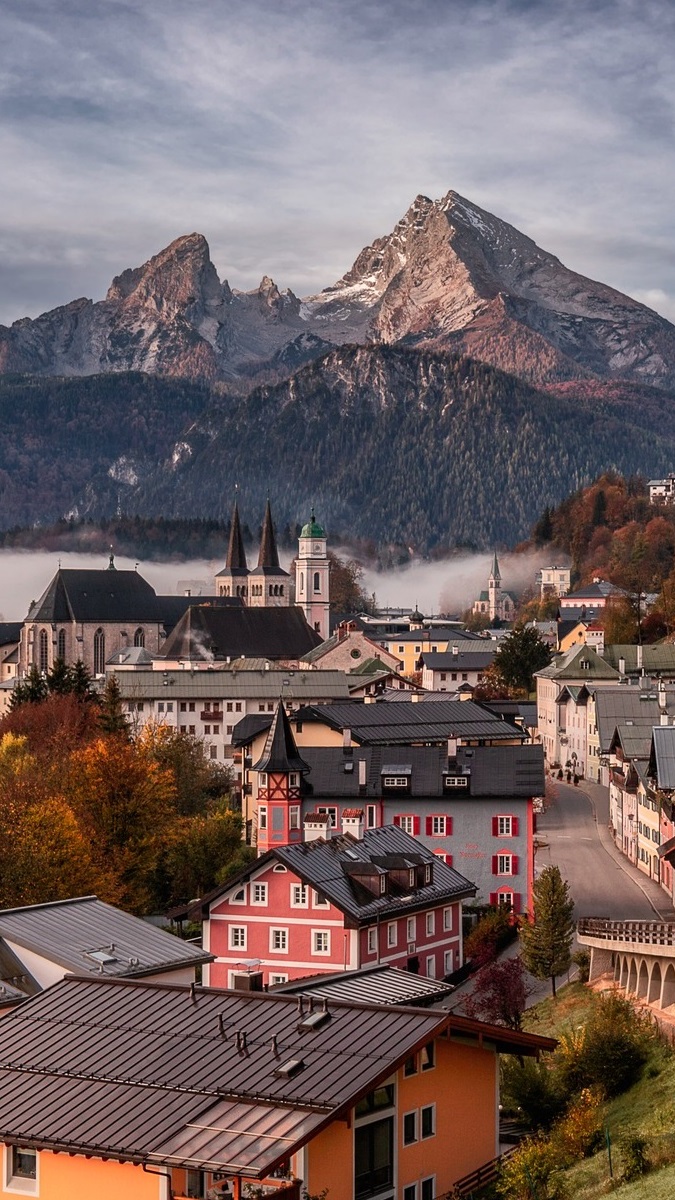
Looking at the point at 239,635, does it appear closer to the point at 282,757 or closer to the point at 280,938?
the point at 282,757

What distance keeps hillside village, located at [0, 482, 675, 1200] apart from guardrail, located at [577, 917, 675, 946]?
128 mm

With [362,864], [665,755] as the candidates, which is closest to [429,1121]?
[362,864]

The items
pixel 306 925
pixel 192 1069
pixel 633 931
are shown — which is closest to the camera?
pixel 192 1069

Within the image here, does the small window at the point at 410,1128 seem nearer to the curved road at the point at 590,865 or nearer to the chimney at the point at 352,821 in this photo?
the curved road at the point at 590,865

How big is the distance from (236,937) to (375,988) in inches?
932

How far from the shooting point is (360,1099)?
89.2 feet

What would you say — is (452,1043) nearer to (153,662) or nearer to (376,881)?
(376,881)

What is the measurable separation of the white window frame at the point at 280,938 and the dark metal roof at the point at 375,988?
17.5 m

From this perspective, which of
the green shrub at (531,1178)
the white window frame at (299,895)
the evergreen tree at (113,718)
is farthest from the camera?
the evergreen tree at (113,718)

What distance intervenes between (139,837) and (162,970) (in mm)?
37328

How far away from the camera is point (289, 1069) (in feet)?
89.8

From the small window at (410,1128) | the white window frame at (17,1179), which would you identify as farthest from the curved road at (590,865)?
the white window frame at (17,1179)

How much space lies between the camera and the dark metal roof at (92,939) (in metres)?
43.2

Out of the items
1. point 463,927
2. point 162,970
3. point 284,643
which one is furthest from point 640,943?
point 284,643
